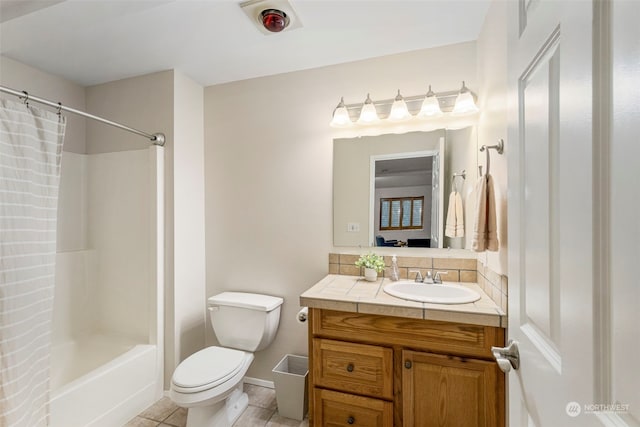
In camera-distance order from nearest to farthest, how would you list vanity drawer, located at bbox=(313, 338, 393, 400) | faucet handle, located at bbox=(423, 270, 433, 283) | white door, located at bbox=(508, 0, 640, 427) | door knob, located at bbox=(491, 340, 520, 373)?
white door, located at bbox=(508, 0, 640, 427) < door knob, located at bbox=(491, 340, 520, 373) < vanity drawer, located at bbox=(313, 338, 393, 400) < faucet handle, located at bbox=(423, 270, 433, 283)

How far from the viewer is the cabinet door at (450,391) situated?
1.27 metres

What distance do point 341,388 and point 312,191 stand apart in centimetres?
123

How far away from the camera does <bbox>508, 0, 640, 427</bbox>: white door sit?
0.37 meters

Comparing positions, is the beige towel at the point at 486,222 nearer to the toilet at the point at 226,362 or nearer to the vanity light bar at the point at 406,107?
the vanity light bar at the point at 406,107

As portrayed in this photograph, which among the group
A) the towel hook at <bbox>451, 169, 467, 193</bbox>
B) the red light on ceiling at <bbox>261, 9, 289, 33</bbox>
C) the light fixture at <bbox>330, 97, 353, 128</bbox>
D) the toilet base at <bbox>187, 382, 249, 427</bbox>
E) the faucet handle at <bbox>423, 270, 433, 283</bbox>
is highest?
the red light on ceiling at <bbox>261, 9, 289, 33</bbox>

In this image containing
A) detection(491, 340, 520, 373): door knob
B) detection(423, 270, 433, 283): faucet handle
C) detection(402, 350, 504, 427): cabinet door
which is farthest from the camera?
detection(423, 270, 433, 283): faucet handle

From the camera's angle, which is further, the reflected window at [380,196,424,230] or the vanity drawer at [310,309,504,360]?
the reflected window at [380,196,424,230]

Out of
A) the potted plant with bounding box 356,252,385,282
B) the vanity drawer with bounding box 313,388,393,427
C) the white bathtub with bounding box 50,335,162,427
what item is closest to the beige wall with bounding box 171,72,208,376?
the white bathtub with bounding box 50,335,162,427

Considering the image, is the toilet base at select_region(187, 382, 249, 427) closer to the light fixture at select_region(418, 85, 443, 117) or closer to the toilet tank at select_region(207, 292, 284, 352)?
the toilet tank at select_region(207, 292, 284, 352)

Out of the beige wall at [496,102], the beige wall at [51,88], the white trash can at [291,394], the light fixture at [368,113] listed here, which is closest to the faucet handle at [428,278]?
the beige wall at [496,102]

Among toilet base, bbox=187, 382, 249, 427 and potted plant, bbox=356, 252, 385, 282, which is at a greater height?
potted plant, bbox=356, 252, 385, 282

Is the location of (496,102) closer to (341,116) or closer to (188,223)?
(341,116)

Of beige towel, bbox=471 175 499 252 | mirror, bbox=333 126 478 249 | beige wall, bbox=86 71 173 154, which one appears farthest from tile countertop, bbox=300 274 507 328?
beige wall, bbox=86 71 173 154

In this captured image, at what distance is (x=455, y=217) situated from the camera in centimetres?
180
